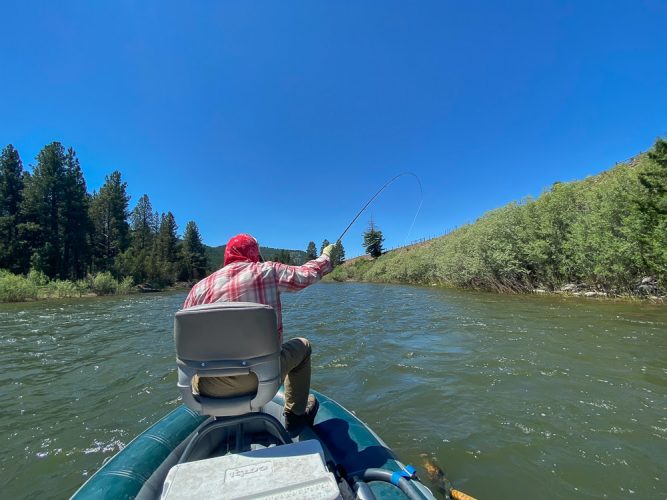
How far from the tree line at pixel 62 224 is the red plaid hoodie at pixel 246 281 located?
49.3 m

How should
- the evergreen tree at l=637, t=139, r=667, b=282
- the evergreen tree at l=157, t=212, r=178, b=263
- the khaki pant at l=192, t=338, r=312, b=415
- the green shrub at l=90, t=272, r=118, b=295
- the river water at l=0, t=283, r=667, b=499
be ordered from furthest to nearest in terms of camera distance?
the evergreen tree at l=157, t=212, r=178, b=263
the green shrub at l=90, t=272, r=118, b=295
the evergreen tree at l=637, t=139, r=667, b=282
the river water at l=0, t=283, r=667, b=499
the khaki pant at l=192, t=338, r=312, b=415

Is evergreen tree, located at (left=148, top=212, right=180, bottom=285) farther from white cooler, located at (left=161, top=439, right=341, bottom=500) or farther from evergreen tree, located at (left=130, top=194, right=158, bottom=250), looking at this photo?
white cooler, located at (left=161, top=439, right=341, bottom=500)

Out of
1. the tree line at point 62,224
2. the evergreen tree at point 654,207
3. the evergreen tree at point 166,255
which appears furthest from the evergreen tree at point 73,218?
the evergreen tree at point 654,207

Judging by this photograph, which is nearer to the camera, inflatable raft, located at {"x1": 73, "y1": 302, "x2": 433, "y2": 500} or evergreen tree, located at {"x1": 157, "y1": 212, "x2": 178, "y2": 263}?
inflatable raft, located at {"x1": 73, "y1": 302, "x2": 433, "y2": 500}

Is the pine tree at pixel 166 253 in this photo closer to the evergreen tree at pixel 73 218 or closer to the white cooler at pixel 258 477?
the evergreen tree at pixel 73 218

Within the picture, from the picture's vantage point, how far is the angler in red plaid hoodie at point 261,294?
244 cm

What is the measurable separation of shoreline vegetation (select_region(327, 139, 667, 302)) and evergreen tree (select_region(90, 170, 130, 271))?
187 ft

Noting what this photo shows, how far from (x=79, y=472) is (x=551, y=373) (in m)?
7.35

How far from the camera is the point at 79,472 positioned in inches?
131

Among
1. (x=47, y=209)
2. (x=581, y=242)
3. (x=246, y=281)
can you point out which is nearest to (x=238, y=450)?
(x=246, y=281)

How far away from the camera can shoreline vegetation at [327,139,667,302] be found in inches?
680

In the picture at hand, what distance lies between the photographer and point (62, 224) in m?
45.6

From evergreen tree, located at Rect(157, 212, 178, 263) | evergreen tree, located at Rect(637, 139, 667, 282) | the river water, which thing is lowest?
the river water

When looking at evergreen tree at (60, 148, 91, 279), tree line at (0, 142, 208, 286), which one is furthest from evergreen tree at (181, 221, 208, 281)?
evergreen tree at (60, 148, 91, 279)
